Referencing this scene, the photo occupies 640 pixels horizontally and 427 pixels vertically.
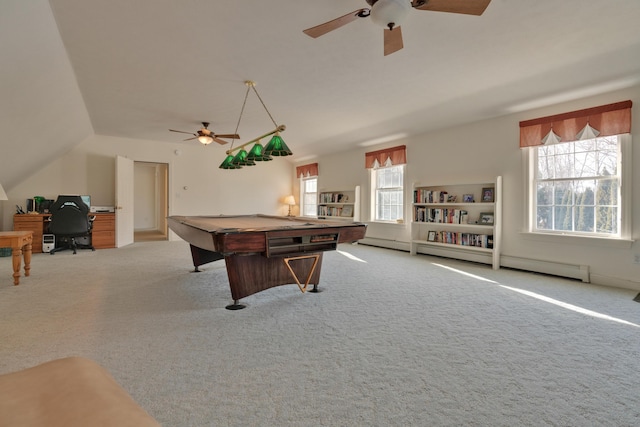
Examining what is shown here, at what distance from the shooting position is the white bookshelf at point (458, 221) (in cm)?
450

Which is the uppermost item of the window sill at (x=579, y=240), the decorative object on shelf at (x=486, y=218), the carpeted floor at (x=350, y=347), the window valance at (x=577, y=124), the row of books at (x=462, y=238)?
the window valance at (x=577, y=124)

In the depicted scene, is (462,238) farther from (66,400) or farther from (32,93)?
(32,93)

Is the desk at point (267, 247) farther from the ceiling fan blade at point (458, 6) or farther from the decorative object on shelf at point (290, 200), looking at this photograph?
the decorative object on shelf at point (290, 200)

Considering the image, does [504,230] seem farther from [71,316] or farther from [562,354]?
[71,316]

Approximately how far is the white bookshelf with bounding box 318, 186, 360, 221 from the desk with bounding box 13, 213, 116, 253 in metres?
4.59

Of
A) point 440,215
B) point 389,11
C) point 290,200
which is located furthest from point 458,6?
Result: point 290,200

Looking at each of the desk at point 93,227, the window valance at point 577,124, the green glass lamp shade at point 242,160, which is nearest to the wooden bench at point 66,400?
Answer: the green glass lamp shade at point 242,160

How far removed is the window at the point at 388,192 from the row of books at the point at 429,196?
2.02 feet

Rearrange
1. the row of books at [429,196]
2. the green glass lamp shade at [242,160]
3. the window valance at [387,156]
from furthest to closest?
the window valance at [387,156] < the row of books at [429,196] < the green glass lamp shade at [242,160]

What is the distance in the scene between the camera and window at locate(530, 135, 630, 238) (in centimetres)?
354

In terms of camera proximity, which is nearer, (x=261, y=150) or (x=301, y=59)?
(x=301, y=59)

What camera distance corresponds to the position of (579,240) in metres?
3.76

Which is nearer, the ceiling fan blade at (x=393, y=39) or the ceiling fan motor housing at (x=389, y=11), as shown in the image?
the ceiling fan motor housing at (x=389, y=11)

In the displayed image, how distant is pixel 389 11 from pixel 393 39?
14.3 inches
